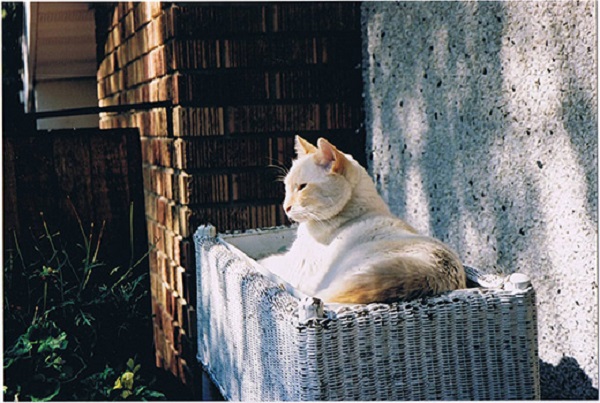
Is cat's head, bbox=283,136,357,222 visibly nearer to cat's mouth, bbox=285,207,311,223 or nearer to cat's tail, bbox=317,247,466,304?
cat's mouth, bbox=285,207,311,223

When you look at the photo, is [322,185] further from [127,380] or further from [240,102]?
[127,380]

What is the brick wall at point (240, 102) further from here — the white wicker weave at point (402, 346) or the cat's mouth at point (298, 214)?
the white wicker weave at point (402, 346)

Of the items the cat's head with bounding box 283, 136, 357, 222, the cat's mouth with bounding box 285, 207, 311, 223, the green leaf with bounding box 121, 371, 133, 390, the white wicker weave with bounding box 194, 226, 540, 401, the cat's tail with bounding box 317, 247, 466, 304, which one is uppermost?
the cat's head with bounding box 283, 136, 357, 222

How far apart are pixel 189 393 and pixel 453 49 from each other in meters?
2.01

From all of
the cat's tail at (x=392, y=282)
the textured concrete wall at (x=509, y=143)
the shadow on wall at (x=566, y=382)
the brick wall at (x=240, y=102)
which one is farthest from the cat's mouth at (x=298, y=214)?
the brick wall at (x=240, y=102)

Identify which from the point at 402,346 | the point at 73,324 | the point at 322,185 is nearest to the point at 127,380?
the point at 73,324

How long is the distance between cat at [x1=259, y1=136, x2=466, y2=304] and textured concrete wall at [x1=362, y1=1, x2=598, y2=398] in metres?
0.43

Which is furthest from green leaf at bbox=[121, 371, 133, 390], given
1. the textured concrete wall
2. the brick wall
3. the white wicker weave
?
the textured concrete wall

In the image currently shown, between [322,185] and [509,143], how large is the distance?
71 centimetres

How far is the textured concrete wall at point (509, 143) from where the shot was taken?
244 centimetres

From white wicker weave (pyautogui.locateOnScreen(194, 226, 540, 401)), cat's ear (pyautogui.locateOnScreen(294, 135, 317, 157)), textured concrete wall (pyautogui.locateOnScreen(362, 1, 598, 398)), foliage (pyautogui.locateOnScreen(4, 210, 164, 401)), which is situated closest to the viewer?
white wicker weave (pyautogui.locateOnScreen(194, 226, 540, 401))

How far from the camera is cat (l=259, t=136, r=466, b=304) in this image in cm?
209

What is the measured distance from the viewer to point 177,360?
408 cm

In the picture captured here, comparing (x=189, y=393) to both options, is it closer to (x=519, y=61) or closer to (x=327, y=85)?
(x=327, y=85)
